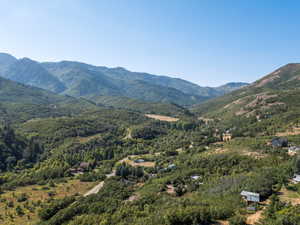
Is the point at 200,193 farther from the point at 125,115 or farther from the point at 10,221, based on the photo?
the point at 125,115

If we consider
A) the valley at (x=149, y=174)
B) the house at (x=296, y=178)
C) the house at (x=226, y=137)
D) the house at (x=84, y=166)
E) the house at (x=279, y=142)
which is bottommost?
the house at (x=84, y=166)

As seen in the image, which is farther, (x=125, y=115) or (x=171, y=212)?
(x=125, y=115)

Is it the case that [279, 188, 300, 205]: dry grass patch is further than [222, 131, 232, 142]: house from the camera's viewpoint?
No

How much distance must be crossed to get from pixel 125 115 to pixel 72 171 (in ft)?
351

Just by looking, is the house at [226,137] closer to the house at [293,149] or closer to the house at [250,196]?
the house at [293,149]

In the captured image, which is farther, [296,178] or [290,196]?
[296,178]

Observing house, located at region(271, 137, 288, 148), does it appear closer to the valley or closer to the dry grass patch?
the valley

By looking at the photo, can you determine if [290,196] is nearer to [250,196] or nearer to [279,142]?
[250,196]

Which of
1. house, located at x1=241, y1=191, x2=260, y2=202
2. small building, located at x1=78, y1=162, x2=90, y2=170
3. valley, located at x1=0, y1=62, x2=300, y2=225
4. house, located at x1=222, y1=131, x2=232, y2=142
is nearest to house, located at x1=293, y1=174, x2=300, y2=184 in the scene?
valley, located at x1=0, y1=62, x2=300, y2=225

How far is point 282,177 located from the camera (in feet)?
158

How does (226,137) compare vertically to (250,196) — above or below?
above

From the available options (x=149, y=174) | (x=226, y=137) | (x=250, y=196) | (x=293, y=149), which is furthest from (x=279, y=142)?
(x=149, y=174)

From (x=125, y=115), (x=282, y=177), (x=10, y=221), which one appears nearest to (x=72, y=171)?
(x=10, y=221)

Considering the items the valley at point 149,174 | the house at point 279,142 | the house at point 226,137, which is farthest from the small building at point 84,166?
the house at point 279,142
